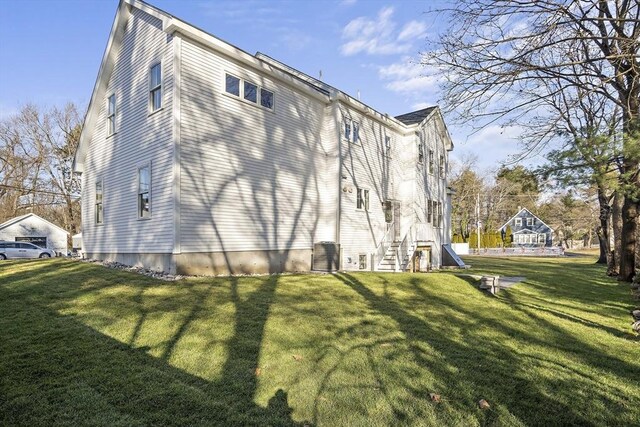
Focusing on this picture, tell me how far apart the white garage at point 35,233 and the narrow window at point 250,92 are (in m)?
30.9

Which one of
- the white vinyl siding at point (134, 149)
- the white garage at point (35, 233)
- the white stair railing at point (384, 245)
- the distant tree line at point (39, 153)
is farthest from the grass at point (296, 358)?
the distant tree line at point (39, 153)

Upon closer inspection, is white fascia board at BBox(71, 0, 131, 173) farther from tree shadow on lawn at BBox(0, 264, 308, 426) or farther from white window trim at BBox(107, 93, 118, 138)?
tree shadow on lawn at BBox(0, 264, 308, 426)

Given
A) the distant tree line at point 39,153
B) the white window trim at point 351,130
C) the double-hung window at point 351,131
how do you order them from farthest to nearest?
the distant tree line at point 39,153 → the double-hung window at point 351,131 → the white window trim at point 351,130

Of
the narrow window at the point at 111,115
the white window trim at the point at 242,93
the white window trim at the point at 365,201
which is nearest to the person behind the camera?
the white window trim at the point at 242,93

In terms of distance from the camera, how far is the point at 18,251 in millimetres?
25641

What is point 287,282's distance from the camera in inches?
387

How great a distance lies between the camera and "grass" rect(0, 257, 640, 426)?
3371 mm

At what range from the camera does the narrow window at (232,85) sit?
11262mm

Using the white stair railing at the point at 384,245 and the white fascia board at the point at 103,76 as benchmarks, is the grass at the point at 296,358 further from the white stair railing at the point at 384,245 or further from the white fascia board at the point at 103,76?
the white fascia board at the point at 103,76

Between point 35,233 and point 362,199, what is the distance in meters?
33.1

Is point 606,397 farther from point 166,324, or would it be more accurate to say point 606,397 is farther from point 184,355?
point 166,324

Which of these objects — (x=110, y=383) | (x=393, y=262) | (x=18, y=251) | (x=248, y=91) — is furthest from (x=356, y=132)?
(x=18, y=251)

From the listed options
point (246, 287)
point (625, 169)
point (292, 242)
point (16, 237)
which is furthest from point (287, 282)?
point (16, 237)

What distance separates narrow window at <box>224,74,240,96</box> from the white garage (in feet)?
102
